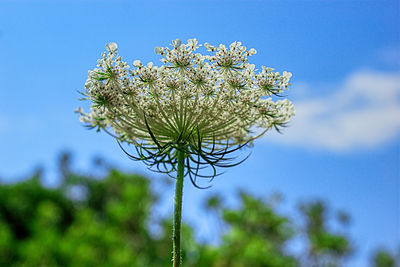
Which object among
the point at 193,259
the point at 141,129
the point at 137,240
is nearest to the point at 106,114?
the point at 141,129

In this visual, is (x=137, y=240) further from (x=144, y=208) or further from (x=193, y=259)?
(x=193, y=259)

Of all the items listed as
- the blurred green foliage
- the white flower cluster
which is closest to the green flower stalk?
the white flower cluster

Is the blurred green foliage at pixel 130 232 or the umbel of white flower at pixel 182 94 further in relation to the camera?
the blurred green foliage at pixel 130 232

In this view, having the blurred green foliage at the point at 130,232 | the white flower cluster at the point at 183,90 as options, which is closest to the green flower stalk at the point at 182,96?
the white flower cluster at the point at 183,90

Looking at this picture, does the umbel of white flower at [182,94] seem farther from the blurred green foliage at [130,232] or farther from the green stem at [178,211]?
the blurred green foliage at [130,232]

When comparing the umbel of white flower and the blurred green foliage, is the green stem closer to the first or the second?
the umbel of white flower
